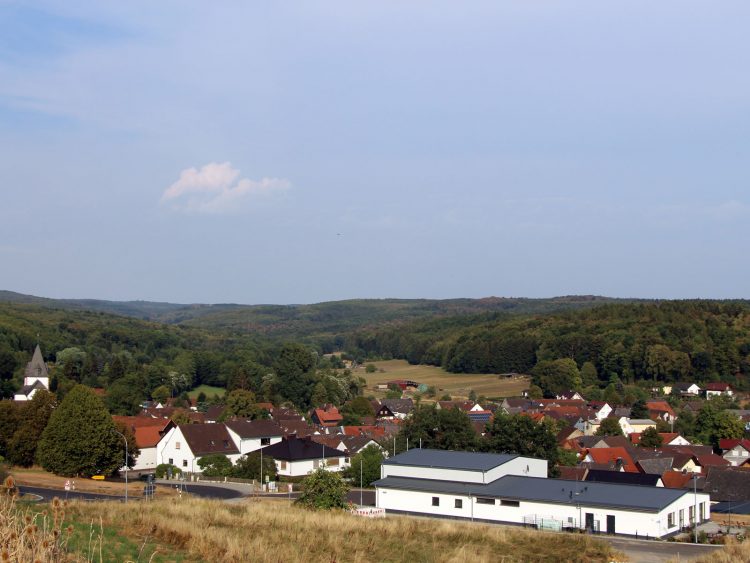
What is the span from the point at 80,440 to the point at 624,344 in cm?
9441

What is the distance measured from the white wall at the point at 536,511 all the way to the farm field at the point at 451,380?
7362 cm

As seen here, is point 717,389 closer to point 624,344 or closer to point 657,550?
point 624,344

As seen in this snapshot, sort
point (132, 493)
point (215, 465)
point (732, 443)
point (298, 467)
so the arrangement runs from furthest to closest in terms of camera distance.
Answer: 1. point (732, 443)
2. point (215, 465)
3. point (298, 467)
4. point (132, 493)

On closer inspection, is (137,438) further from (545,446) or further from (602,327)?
(602,327)

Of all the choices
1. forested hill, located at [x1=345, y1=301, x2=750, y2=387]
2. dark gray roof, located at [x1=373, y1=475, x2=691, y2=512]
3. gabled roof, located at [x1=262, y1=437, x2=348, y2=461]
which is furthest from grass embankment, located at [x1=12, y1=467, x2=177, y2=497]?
forested hill, located at [x1=345, y1=301, x2=750, y2=387]

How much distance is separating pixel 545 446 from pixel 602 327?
9207cm

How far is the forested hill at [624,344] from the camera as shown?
113000mm

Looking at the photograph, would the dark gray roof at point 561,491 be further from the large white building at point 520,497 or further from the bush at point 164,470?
the bush at point 164,470

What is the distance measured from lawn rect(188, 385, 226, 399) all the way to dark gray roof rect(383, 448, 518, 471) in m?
62.8

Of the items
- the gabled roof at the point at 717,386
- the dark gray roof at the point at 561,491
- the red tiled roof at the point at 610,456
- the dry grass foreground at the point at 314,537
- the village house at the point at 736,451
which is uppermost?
the dry grass foreground at the point at 314,537

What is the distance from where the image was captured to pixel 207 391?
4085 inches

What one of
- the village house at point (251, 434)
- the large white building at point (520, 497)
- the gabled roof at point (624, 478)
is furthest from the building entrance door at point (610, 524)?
the village house at point (251, 434)

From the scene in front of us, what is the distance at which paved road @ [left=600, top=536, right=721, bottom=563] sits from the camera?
77.3ft

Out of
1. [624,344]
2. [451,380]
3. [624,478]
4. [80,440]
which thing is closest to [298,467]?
[80,440]
